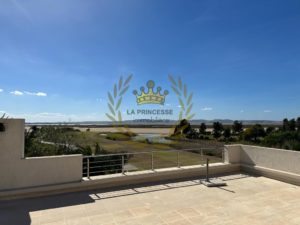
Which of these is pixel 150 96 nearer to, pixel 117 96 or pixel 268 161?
pixel 117 96

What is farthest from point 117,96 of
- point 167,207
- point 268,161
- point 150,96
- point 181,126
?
point 181,126

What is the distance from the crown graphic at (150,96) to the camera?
13.5 m

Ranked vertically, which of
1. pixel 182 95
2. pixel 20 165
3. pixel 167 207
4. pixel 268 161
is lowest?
pixel 167 207

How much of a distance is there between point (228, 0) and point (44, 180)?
764 cm

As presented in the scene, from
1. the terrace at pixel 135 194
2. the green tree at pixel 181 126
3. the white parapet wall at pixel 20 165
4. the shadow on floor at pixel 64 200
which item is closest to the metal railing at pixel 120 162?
the terrace at pixel 135 194

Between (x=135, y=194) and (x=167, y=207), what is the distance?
3.12ft

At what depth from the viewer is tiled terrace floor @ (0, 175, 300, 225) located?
144 inches

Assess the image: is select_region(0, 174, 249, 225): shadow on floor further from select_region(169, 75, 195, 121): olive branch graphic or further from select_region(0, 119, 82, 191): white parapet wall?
select_region(169, 75, 195, 121): olive branch graphic

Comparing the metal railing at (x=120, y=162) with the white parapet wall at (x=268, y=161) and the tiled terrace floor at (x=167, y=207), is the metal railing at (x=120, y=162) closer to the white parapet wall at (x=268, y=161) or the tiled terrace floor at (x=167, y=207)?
the white parapet wall at (x=268, y=161)

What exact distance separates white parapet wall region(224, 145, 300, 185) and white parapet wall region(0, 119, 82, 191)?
15.8ft

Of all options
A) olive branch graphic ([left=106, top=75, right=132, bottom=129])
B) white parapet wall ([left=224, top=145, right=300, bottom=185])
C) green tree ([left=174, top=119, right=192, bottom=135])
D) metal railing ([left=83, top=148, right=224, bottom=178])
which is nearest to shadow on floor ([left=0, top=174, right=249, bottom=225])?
metal railing ([left=83, top=148, right=224, bottom=178])

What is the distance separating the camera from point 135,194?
491cm

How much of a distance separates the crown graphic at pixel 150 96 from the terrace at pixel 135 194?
7835 mm

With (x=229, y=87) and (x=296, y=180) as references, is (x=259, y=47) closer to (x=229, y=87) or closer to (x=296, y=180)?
(x=296, y=180)
